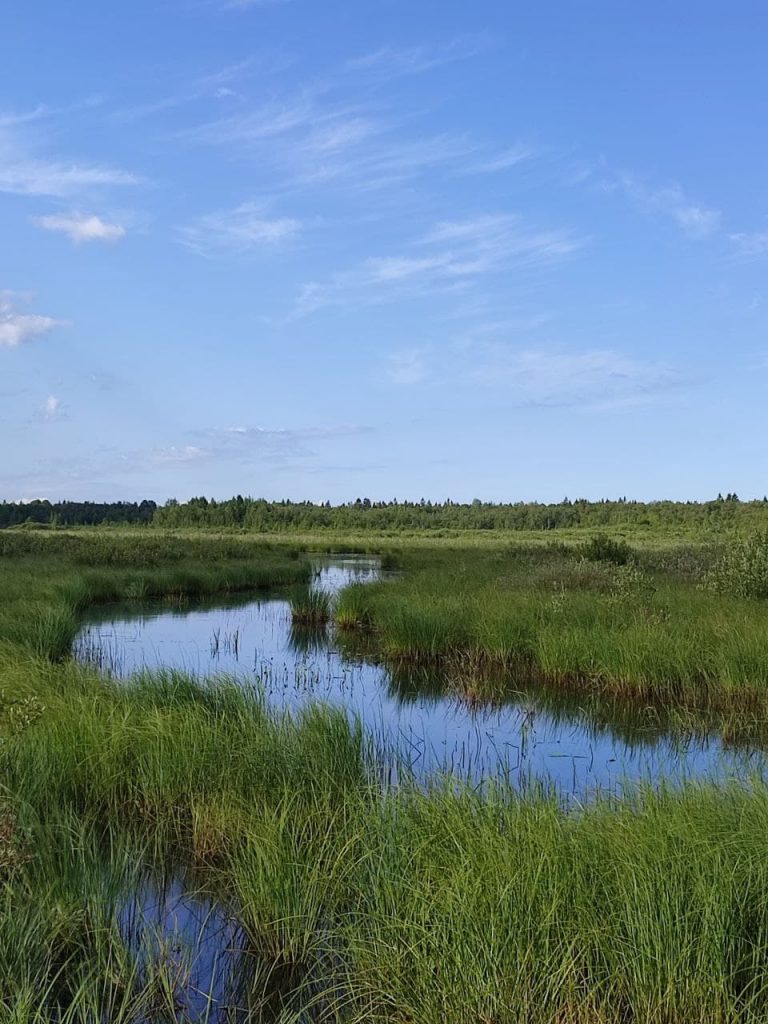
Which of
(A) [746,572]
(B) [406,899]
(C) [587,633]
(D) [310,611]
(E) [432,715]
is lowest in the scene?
(E) [432,715]

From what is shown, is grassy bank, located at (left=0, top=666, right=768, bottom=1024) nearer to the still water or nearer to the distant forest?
the still water

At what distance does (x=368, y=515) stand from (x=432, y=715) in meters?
114

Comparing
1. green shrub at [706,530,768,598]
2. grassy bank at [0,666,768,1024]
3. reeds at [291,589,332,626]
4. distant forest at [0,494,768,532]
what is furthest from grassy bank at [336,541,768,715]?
distant forest at [0,494,768,532]

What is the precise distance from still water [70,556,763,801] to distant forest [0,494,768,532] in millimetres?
76751

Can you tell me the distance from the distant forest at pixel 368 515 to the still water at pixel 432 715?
7675cm

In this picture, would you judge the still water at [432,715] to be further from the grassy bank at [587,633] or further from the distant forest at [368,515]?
the distant forest at [368,515]

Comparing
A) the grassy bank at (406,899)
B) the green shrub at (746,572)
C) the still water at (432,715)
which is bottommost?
the still water at (432,715)

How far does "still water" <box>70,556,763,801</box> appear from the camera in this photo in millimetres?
7578

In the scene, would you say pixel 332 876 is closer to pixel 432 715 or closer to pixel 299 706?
pixel 299 706

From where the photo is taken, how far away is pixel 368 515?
124 m

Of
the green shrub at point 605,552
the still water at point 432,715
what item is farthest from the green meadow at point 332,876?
the green shrub at point 605,552

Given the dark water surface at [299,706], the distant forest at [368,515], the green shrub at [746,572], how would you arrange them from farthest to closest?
the distant forest at [368,515]
the green shrub at [746,572]
the dark water surface at [299,706]

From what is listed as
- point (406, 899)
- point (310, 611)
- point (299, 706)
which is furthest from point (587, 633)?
point (406, 899)

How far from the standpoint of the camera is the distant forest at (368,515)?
96375mm
